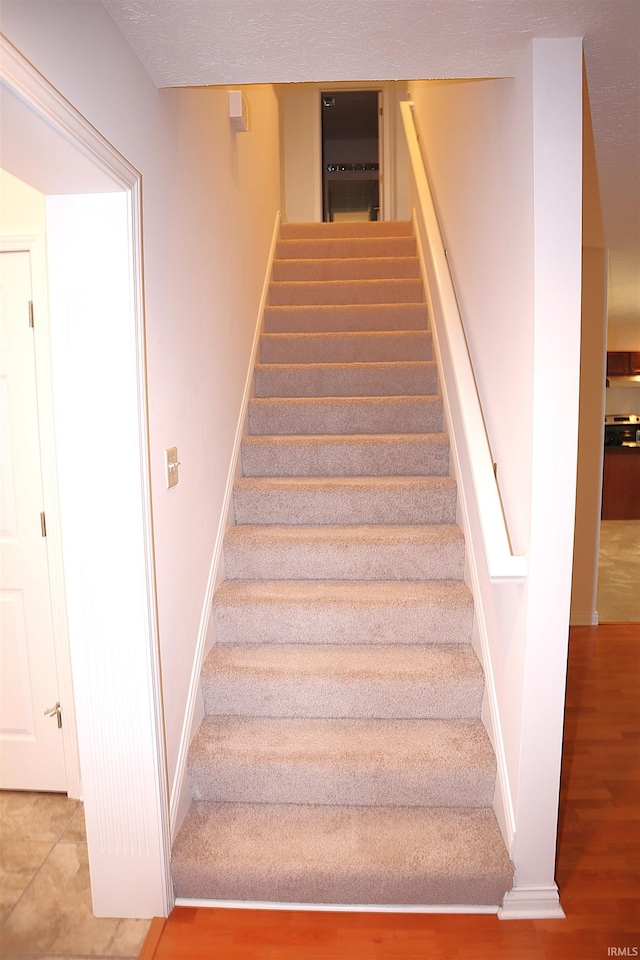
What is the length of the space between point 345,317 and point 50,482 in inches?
82.4

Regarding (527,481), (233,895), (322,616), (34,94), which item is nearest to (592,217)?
(527,481)

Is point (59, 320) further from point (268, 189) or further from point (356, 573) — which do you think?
point (268, 189)

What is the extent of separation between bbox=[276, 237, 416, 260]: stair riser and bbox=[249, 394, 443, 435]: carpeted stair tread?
155 cm

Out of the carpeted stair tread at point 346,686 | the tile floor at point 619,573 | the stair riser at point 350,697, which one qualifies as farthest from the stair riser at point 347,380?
the tile floor at point 619,573

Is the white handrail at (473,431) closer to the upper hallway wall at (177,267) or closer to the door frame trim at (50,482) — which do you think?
the upper hallway wall at (177,267)

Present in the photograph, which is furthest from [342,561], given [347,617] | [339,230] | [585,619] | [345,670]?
[339,230]

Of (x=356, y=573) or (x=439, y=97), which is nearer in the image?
(x=356, y=573)

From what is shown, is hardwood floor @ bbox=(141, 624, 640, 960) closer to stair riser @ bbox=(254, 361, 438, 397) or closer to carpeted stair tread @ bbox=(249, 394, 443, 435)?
carpeted stair tread @ bbox=(249, 394, 443, 435)

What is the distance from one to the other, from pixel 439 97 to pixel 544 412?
→ 2.28 meters

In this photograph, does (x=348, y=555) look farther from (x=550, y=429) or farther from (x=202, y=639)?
(x=550, y=429)

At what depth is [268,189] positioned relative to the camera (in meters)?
4.18

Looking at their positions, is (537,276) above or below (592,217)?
below

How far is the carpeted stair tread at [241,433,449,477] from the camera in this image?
9.70 ft

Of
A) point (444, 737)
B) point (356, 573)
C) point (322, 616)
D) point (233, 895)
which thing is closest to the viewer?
point (233, 895)
